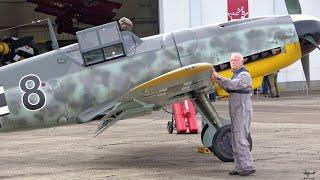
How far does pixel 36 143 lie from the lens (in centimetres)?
1291

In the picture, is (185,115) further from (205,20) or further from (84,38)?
(205,20)

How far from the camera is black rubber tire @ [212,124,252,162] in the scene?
880cm

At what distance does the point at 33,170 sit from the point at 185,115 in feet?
14.1

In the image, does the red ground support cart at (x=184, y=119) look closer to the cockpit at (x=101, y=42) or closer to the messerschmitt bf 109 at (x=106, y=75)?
the messerschmitt bf 109 at (x=106, y=75)

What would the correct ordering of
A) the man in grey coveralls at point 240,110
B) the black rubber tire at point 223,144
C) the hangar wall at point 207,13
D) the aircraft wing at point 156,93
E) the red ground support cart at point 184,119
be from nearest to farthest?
the aircraft wing at point 156,93 < the man in grey coveralls at point 240,110 < the black rubber tire at point 223,144 < the red ground support cart at point 184,119 < the hangar wall at point 207,13

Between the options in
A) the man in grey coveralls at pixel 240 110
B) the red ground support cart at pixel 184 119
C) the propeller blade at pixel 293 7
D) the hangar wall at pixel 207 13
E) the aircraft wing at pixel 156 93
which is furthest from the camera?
the hangar wall at pixel 207 13

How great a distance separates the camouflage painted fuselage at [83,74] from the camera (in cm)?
884

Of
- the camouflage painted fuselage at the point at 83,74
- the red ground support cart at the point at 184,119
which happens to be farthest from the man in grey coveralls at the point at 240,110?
the red ground support cart at the point at 184,119

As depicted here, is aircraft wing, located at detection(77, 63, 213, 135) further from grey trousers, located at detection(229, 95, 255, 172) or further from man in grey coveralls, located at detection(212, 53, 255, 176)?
grey trousers, located at detection(229, 95, 255, 172)

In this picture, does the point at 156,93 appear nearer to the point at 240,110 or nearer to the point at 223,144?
the point at 240,110

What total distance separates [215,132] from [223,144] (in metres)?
0.28

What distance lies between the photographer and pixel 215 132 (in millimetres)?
9039

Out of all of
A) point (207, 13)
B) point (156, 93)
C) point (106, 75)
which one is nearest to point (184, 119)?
point (106, 75)

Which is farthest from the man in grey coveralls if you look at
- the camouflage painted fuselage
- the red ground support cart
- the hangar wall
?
the hangar wall
